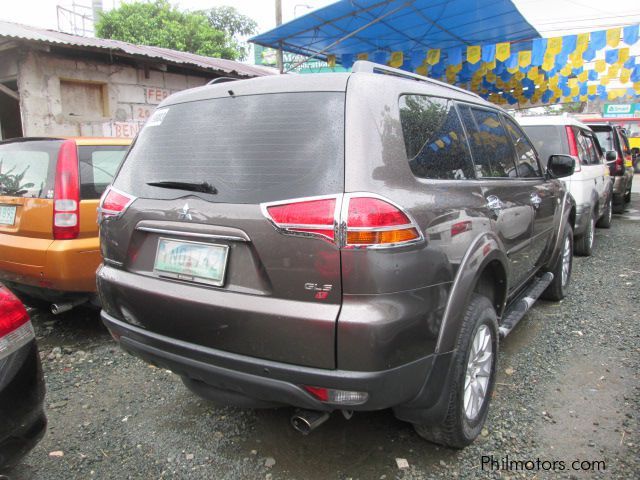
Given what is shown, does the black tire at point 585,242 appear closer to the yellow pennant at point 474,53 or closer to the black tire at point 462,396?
the black tire at point 462,396

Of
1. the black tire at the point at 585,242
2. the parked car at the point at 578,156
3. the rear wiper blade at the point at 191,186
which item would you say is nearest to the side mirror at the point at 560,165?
the parked car at the point at 578,156

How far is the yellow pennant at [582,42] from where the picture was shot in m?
8.71

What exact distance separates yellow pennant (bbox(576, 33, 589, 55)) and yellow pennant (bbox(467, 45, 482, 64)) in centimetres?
185

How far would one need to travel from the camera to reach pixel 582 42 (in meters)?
8.75

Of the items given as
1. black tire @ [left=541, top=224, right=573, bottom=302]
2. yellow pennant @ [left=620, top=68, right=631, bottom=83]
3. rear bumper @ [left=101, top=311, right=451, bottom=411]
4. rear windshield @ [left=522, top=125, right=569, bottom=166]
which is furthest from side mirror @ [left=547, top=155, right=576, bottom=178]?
yellow pennant @ [left=620, top=68, right=631, bottom=83]

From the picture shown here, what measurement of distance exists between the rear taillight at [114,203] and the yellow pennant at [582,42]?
30.6 feet

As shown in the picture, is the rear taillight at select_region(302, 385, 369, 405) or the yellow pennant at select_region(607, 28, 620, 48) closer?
the rear taillight at select_region(302, 385, 369, 405)

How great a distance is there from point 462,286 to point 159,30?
21529 millimetres

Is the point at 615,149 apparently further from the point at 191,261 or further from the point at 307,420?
the point at 191,261

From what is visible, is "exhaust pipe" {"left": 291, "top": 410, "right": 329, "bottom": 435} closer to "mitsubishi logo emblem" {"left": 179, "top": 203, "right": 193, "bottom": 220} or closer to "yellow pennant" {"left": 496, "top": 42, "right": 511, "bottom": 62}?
"mitsubishi logo emblem" {"left": 179, "top": 203, "right": 193, "bottom": 220}

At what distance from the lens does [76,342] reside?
375 centimetres

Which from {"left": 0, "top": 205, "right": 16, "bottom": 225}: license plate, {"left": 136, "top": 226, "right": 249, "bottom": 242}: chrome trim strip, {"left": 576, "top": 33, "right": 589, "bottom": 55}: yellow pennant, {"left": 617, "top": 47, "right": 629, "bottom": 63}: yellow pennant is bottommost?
{"left": 0, "top": 205, "right": 16, "bottom": 225}: license plate

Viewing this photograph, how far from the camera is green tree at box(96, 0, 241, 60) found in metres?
20.0

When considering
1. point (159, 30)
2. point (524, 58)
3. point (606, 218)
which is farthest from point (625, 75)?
point (159, 30)
